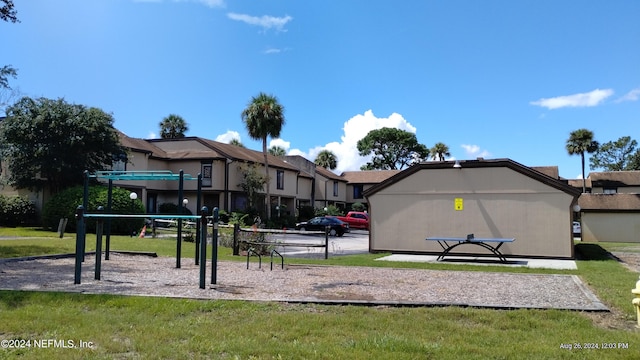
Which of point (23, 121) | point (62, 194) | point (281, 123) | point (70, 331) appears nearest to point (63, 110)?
point (23, 121)

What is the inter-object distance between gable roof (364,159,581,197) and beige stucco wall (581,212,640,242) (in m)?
21.2

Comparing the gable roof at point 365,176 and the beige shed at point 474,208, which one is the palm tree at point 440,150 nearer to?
the gable roof at point 365,176

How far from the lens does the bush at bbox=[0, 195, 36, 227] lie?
1150 inches

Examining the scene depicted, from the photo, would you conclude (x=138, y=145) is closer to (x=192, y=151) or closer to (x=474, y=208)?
(x=192, y=151)

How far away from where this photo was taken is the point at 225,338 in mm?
5496

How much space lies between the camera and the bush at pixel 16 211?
29.2 meters

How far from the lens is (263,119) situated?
39094 mm

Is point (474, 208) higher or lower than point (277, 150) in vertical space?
lower

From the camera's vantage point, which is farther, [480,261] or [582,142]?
[582,142]

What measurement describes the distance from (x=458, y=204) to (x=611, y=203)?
23659 mm

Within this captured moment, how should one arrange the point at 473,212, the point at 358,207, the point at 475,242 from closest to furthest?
the point at 475,242 < the point at 473,212 < the point at 358,207

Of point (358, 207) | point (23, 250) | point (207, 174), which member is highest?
point (207, 174)

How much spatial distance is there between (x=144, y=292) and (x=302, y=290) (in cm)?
272

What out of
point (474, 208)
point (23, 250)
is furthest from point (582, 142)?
point (23, 250)
